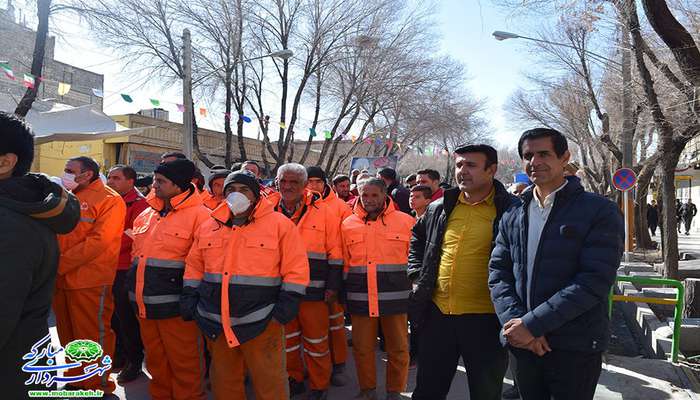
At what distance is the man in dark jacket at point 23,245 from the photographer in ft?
6.44

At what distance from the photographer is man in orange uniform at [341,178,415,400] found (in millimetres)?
4004

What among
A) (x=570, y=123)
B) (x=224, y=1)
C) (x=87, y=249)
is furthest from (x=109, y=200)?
(x=570, y=123)

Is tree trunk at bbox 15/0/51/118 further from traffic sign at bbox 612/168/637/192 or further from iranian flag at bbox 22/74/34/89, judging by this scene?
traffic sign at bbox 612/168/637/192

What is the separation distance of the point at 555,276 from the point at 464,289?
603 mm

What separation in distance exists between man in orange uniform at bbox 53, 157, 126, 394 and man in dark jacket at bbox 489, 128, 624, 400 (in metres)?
2.97

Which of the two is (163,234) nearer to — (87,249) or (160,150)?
(87,249)

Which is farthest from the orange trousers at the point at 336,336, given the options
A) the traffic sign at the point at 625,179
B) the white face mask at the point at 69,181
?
the traffic sign at the point at 625,179

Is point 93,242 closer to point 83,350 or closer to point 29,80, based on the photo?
point 83,350

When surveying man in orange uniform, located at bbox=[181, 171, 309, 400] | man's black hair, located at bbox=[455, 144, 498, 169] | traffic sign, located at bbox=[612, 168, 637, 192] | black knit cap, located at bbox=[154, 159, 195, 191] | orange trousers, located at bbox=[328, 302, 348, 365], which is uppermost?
traffic sign, located at bbox=[612, 168, 637, 192]

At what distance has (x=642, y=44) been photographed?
7.68 meters

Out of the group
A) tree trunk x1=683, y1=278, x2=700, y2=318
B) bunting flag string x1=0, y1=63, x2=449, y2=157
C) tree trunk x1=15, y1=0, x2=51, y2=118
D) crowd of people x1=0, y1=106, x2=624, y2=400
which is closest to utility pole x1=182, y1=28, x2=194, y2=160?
bunting flag string x1=0, y1=63, x2=449, y2=157

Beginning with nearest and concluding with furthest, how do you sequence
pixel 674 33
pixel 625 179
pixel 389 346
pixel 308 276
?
1. pixel 308 276
2. pixel 389 346
3. pixel 674 33
4. pixel 625 179

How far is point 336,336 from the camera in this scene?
4750 millimetres

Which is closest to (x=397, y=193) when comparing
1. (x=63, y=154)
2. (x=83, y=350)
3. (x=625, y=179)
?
(x=83, y=350)
